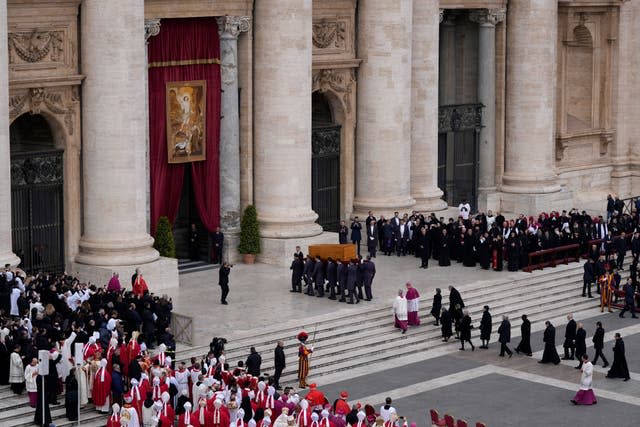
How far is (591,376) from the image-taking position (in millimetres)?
41750

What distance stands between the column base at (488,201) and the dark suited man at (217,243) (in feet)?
47.3

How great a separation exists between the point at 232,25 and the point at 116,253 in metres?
9.34

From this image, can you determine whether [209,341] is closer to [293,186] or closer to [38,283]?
[38,283]

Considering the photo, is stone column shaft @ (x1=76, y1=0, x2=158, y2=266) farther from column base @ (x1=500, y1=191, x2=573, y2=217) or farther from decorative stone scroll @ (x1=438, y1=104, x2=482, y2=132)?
column base @ (x1=500, y1=191, x2=573, y2=217)

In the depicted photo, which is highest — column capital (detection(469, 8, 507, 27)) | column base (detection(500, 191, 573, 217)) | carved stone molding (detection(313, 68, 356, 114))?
column capital (detection(469, 8, 507, 27))

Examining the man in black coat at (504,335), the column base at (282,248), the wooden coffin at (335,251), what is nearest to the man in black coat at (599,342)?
the man in black coat at (504,335)

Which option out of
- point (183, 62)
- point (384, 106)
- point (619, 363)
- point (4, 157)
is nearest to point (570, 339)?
point (619, 363)

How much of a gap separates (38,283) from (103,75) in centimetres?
786

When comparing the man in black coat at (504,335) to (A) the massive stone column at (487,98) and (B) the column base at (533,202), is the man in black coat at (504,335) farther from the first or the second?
(A) the massive stone column at (487,98)

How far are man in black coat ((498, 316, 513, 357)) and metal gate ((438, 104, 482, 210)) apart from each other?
19.6 metres

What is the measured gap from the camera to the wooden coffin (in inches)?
1997

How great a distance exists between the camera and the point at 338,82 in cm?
5894

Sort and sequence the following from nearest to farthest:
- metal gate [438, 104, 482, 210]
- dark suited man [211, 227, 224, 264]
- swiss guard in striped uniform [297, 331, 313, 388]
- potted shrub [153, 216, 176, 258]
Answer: swiss guard in striped uniform [297, 331, 313, 388] → potted shrub [153, 216, 176, 258] → dark suited man [211, 227, 224, 264] → metal gate [438, 104, 482, 210]

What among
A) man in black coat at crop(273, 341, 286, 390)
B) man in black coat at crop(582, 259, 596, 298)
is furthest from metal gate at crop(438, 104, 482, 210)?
man in black coat at crop(273, 341, 286, 390)
